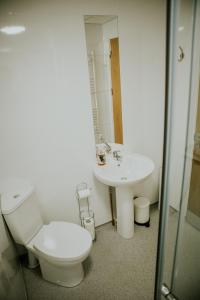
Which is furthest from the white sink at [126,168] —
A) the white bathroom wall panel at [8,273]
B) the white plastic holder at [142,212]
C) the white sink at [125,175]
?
the white bathroom wall panel at [8,273]

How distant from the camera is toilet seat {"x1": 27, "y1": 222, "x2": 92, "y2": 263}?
1.40m

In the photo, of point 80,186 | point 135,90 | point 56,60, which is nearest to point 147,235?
point 80,186

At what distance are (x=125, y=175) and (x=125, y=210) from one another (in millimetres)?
354

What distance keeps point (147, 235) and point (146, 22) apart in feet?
7.14

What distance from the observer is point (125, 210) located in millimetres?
1904

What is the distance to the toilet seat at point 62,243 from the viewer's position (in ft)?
4.58

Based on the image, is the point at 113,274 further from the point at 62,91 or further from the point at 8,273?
the point at 62,91

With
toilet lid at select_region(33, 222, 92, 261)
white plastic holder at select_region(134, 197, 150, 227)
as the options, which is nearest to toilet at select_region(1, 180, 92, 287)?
toilet lid at select_region(33, 222, 92, 261)

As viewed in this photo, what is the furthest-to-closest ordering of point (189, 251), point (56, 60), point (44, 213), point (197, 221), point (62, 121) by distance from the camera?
point (44, 213) → point (62, 121) → point (56, 60) → point (197, 221) → point (189, 251)

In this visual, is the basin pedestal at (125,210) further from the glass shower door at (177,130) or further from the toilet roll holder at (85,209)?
the glass shower door at (177,130)

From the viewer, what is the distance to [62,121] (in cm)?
168

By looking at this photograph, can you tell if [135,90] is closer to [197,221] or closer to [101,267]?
[197,221]

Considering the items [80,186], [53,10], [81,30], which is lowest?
[80,186]

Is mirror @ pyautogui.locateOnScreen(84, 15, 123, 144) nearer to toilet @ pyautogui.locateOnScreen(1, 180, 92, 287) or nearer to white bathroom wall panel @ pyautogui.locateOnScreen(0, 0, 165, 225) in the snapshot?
white bathroom wall panel @ pyautogui.locateOnScreen(0, 0, 165, 225)
